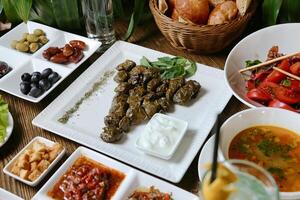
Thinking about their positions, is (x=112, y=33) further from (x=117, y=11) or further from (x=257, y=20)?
(x=257, y=20)

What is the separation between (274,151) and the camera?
4.13ft

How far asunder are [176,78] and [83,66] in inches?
17.0

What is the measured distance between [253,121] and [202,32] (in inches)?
19.1

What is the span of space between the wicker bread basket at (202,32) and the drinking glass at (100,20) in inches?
8.3

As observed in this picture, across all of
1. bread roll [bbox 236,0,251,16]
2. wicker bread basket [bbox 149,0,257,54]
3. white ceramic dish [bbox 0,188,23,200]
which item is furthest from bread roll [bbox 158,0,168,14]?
white ceramic dish [bbox 0,188,23,200]

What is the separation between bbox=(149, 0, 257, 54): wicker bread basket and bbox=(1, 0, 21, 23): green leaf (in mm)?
→ 655

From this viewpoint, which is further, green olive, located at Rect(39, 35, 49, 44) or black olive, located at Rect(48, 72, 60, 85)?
green olive, located at Rect(39, 35, 49, 44)

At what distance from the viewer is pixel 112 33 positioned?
6.42 feet

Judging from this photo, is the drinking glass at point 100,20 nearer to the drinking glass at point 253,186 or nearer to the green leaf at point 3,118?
the green leaf at point 3,118

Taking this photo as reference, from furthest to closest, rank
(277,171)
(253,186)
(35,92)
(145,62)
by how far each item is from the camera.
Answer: (145,62) < (35,92) < (277,171) < (253,186)

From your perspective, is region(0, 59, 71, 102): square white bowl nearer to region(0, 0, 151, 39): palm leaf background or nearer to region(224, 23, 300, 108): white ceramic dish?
region(0, 0, 151, 39): palm leaf background

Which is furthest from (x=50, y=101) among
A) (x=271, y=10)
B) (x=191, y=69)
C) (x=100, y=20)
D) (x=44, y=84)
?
(x=271, y=10)

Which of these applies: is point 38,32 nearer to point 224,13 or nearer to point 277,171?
point 224,13

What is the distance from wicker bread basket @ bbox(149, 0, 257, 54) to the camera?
167cm
